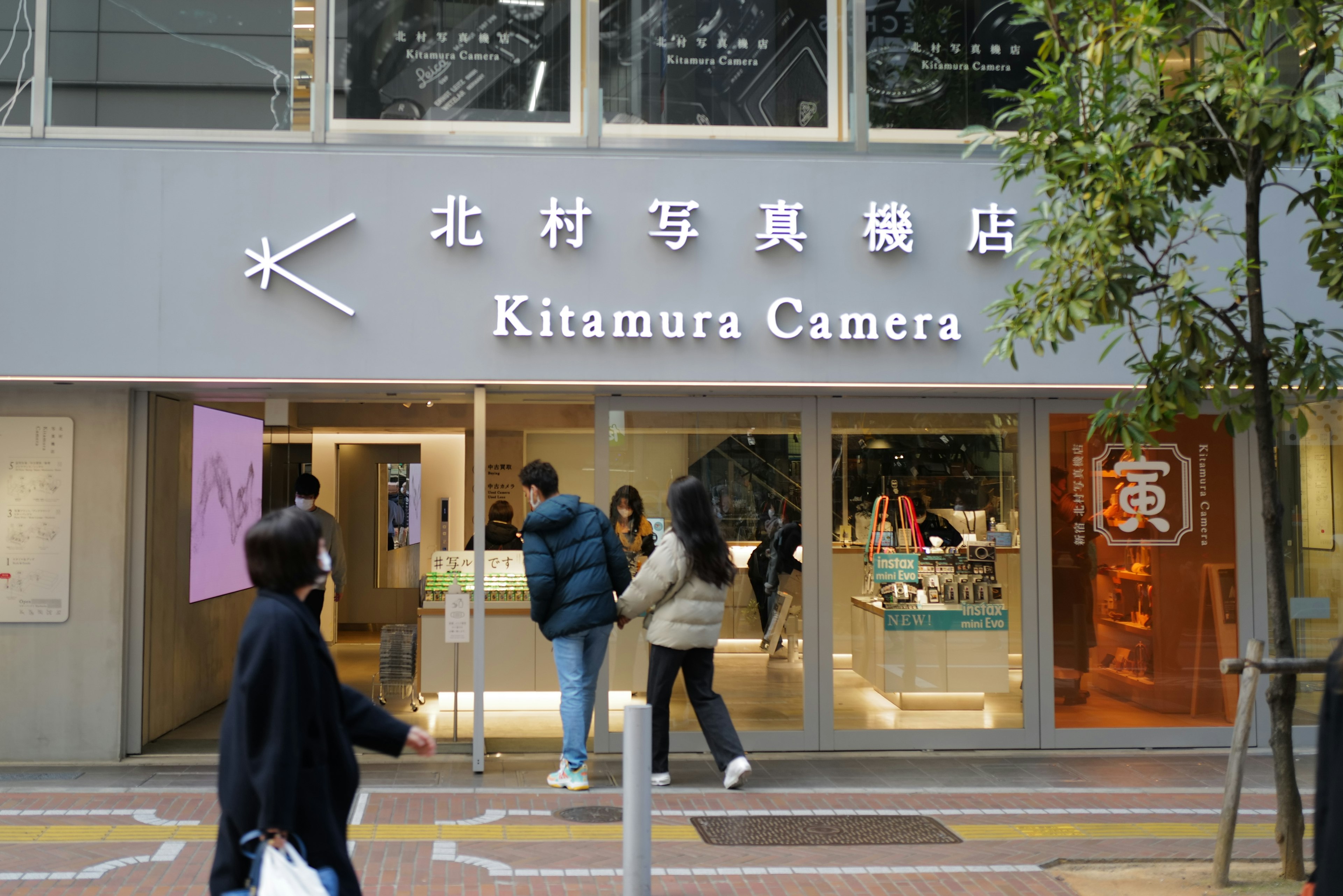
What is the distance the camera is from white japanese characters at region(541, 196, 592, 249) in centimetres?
752

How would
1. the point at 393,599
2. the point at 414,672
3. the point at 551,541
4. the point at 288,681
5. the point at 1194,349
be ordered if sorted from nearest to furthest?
the point at 288,681
the point at 1194,349
the point at 551,541
the point at 414,672
the point at 393,599

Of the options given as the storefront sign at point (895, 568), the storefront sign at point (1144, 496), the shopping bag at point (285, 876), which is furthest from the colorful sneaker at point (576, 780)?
the shopping bag at point (285, 876)

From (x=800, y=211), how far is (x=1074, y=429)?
2616 millimetres

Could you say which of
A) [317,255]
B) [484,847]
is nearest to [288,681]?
[484,847]

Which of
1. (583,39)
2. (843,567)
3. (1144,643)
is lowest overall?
(1144,643)

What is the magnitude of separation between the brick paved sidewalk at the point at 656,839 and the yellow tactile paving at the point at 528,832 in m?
0.01

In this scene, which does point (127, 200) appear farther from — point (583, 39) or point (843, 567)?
point (843, 567)

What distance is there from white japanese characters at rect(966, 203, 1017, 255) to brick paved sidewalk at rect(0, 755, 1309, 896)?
11.3 feet

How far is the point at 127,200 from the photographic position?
24.1 feet

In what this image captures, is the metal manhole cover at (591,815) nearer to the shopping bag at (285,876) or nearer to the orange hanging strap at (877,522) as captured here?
Answer: the orange hanging strap at (877,522)

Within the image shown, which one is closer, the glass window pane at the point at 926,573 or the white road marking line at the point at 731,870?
the white road marking line at the point at 731,870

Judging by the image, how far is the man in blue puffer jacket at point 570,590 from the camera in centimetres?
707

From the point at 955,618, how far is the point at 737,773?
92.2 inches

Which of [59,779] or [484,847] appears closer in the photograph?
[484,847]
